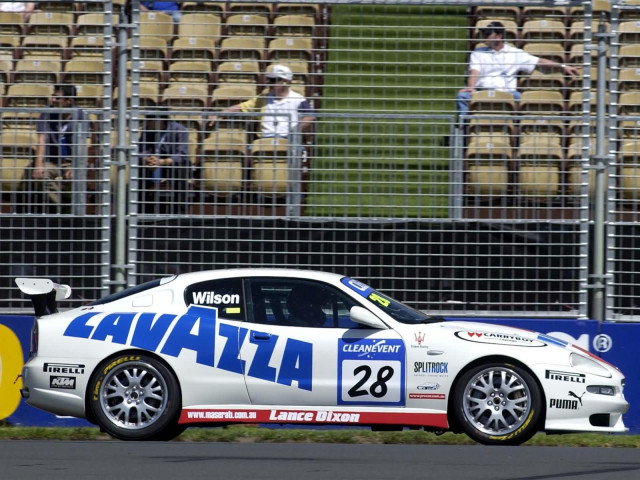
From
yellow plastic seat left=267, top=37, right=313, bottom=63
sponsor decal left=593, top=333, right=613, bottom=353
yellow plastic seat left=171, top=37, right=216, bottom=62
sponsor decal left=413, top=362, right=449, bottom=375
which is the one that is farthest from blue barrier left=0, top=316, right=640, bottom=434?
yellow plastic seat left=267, top=37, right=313, bottom=63

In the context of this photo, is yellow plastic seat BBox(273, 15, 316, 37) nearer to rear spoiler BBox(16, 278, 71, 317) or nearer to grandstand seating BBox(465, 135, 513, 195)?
grandstand seating BBox(465, 135, 513, 195)

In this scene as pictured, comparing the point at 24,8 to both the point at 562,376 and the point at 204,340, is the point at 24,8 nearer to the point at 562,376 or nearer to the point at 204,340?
the point at 204,340

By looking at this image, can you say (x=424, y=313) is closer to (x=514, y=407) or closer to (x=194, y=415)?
(x=514, y=407)

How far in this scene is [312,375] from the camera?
852cm

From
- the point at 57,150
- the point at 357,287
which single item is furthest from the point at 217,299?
the point at 57,150

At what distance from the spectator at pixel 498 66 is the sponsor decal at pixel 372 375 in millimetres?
2491

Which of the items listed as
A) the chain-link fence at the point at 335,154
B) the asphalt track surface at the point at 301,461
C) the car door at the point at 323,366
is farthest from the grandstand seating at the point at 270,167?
the asphalt track surface at the point at 301,461

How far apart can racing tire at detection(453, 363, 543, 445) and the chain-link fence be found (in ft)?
5.63

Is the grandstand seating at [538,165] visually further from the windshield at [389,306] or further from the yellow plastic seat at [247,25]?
the yellow plastic seat at [247,25]

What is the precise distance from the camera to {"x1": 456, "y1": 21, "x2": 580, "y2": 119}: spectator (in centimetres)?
990

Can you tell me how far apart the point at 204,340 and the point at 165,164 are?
211cm

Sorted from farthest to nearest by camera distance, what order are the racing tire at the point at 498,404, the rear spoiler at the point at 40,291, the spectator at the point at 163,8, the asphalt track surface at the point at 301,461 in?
the spectator at the point at 163,8
the rear spoiler at the point at 40,291
the racing tire at the point at 498,404
the asphalt track surface at the point at 301,461

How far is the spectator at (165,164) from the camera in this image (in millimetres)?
10016

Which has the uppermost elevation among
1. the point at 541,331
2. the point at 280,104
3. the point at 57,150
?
the point at 280,104
